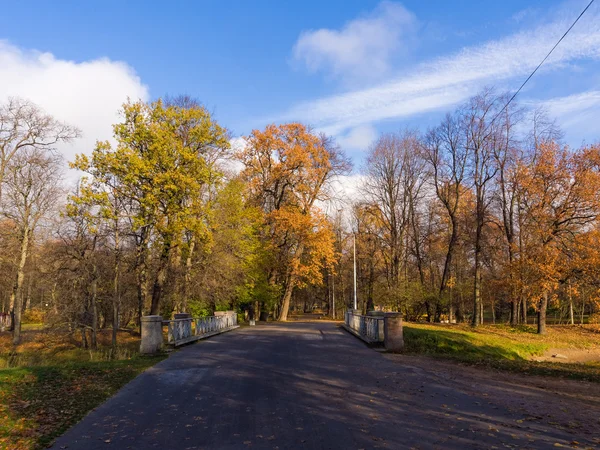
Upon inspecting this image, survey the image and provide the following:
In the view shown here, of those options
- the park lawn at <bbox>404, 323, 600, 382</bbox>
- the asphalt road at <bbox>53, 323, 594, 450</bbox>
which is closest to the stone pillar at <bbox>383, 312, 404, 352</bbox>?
the park lawn at <bbox>404, 323, 600, 382</bbox>

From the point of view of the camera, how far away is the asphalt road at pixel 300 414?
222 inches

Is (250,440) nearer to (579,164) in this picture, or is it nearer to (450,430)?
(450,430)

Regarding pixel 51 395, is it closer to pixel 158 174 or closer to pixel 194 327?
pixel 194 327

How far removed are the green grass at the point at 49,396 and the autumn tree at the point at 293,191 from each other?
24.6 m

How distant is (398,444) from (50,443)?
14.0ft

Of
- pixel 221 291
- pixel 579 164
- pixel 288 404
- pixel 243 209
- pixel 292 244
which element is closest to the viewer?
pixel 288 404

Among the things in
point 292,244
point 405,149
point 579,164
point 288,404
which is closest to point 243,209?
point 292,244

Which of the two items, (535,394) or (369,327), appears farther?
(369,327)

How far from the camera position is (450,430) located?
6.06m

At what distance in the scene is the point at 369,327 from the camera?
60.1 feet

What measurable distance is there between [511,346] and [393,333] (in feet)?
30.4

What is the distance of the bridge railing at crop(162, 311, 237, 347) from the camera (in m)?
16.2

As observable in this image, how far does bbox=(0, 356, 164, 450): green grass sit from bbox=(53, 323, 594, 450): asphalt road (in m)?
0.31

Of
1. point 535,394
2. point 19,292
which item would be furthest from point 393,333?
point 19,292
